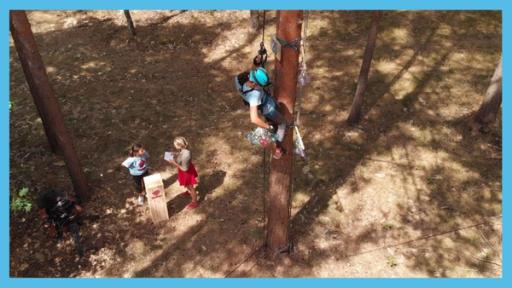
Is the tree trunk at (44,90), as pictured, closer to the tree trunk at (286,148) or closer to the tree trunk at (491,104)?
the tree trunk at (286,148)

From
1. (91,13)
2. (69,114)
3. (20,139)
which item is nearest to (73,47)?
(91,13)

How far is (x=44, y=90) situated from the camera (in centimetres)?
856

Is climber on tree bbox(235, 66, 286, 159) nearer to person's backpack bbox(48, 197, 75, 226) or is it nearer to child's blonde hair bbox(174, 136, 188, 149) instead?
child's blonde hair bbox(174, 136, 188, 149)

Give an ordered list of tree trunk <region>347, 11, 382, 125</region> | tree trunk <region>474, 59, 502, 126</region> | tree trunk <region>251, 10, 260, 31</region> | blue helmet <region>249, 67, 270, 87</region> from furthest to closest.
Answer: tree trunk <region>251, 10, 260, 31</region> → tree trunk <region>474, 59, 502, 126</region> → tree trunk <region>347, 11, 382, 125</region> → blue helmet <region>249, 67, 270, 87</region>

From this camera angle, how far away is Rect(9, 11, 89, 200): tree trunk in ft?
25.7

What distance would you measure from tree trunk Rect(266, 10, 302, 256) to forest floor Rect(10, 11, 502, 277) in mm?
656

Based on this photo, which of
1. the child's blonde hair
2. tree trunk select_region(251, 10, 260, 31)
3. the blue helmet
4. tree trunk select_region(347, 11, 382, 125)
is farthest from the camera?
tree trunk select_region(251, 10, 260, 31)

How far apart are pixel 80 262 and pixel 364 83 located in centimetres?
827

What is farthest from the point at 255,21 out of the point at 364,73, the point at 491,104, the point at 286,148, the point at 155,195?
the point at 286,148

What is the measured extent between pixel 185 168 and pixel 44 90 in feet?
10.5

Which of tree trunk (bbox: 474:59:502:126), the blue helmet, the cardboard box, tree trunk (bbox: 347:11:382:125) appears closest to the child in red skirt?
the cardboard box

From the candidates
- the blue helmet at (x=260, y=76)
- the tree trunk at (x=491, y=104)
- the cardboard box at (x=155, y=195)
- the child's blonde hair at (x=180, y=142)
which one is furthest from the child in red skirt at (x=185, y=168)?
the tree trunk at (x=491, y=104)

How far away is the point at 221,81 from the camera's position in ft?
49.0

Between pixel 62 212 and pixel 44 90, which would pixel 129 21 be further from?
pixel 62 212
